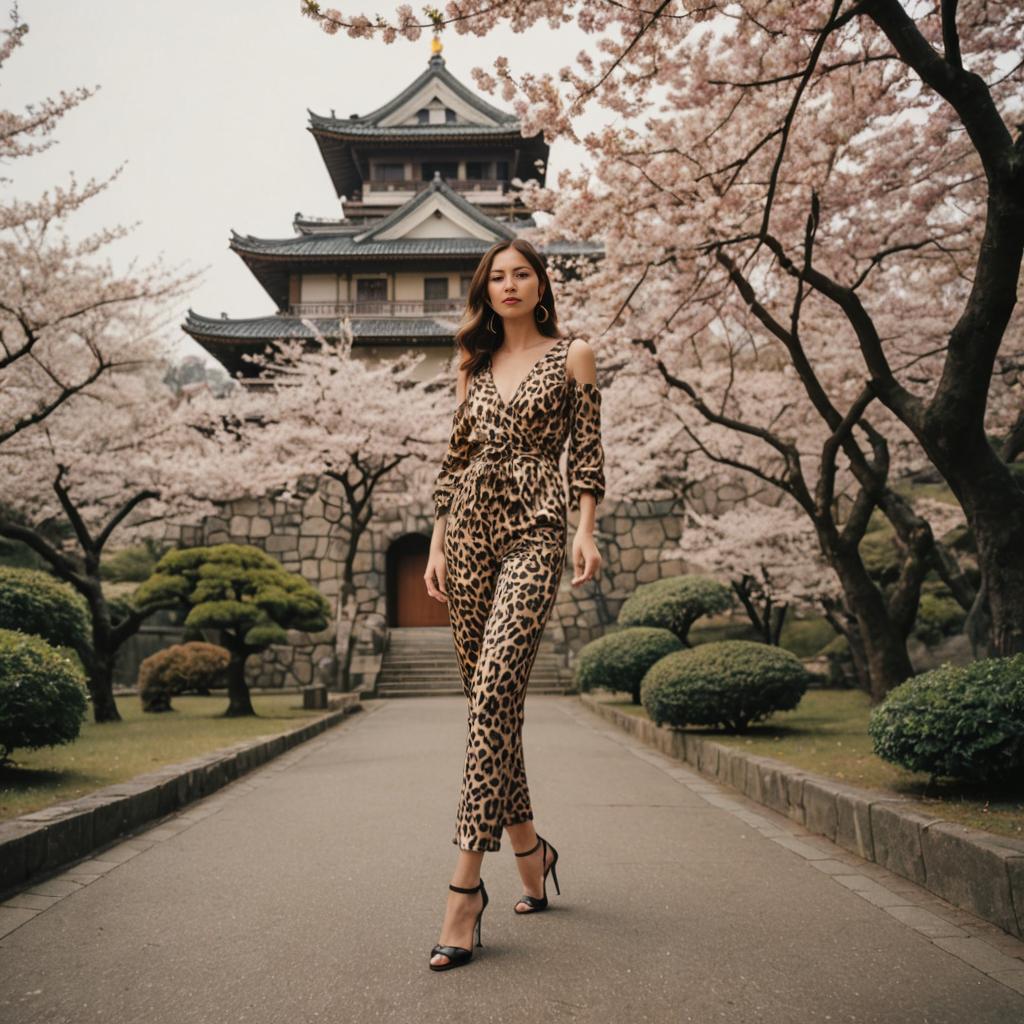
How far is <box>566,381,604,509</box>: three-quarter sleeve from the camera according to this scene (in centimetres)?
295

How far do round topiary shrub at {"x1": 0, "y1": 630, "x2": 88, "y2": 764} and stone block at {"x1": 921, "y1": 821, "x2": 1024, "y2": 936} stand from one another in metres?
4.45

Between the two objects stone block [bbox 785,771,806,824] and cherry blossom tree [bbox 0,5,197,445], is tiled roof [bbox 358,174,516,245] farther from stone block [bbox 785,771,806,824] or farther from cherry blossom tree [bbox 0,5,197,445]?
stone block [bbox 785,771,806,824]

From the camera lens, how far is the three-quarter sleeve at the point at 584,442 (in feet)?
9.66

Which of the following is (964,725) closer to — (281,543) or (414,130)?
(281,543)

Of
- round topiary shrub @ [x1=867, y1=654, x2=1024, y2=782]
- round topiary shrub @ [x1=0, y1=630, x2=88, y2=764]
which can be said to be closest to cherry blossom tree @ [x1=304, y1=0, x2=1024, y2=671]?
round topiary shrub @ [x1=867, y1=654, x2=1024, y2=782]

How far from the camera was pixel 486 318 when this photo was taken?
3.17m

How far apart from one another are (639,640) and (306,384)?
8.53 metres

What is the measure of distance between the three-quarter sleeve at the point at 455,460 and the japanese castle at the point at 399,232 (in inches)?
650

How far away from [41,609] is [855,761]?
7.59m

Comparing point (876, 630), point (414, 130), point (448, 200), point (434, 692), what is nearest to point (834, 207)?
point (876, 630)

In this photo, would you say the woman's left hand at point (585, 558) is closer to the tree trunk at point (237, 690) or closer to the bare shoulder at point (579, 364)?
the bare shoulder at point (579, 364)

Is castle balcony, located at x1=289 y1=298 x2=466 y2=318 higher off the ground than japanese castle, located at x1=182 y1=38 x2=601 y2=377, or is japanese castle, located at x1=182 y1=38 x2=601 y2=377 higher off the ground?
japanese castle, located at x1=182 y1=38 x2=601 y2=377

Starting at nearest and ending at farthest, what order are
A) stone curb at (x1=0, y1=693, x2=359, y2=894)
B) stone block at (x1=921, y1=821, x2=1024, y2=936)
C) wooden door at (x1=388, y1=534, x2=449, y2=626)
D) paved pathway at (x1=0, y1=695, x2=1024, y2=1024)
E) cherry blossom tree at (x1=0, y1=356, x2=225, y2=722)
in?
paved pathway at (x1=0, y1=695, x2=1024, y2=1024) < stone block at (x1=921, y1=821, x2=1024, y2=936) < stone curb at (x1=0, y1=693, x2=359, y2=894) < cherry blossom tree at (x1=0, y1=356, x2=225, y2=722) < wooden door at (x1=388, y1=534, x2=449, y2=626)

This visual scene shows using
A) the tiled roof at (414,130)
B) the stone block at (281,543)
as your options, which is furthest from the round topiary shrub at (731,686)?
the tiled roof at (414,130)
